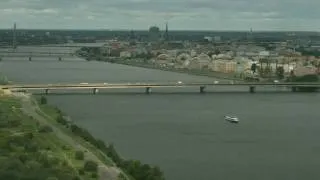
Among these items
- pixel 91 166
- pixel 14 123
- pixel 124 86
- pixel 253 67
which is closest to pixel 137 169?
pixel 91 166

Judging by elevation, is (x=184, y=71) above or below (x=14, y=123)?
below

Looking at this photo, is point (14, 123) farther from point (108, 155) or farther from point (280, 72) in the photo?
point (280, 72)

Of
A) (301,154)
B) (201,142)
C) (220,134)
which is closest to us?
(301,154)

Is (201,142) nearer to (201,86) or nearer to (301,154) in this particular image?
(301,154)

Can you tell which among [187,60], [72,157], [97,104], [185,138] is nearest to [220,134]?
[185,138]

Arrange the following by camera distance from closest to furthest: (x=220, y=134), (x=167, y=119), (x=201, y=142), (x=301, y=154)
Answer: (x=301, y=154), (x=201, y=142), (x=220, y=134), (x=167, y=119)

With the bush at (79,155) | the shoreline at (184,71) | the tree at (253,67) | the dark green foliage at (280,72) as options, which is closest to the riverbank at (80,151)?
the bush at (79,155)
